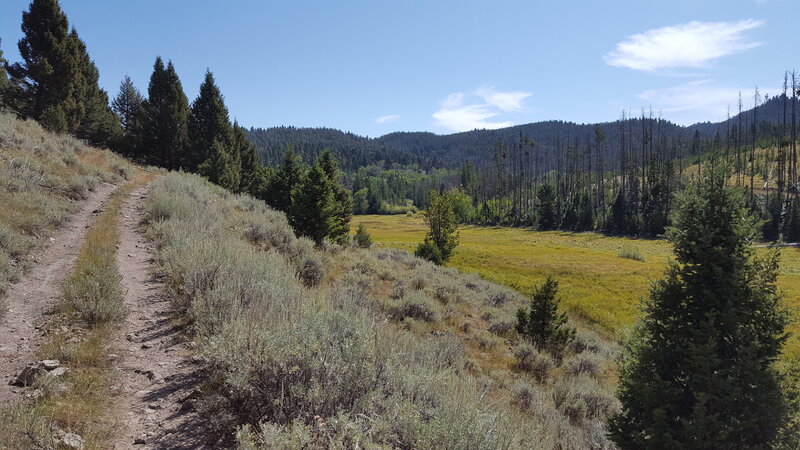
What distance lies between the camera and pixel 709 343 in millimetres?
5852

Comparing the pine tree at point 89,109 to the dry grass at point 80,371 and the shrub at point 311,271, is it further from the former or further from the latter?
the dry grass at point 80,371

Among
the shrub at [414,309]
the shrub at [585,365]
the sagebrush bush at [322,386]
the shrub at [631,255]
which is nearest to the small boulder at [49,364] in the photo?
the sagebrush bush at [322,386]

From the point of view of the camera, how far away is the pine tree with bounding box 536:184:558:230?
303 feet

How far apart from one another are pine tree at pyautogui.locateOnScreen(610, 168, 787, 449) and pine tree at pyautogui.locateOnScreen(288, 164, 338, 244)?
15.2 metres

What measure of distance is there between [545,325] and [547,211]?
3315 inches

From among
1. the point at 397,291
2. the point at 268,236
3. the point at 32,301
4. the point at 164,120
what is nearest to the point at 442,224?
the point at 397,291

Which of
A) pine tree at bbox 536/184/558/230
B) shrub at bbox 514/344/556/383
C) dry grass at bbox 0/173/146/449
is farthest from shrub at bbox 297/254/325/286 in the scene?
pine tree at bbox 536/184/558/230

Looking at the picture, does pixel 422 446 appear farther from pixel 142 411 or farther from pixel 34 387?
pixel 34 387

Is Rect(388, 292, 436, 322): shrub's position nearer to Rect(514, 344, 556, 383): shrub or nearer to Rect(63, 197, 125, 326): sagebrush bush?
Rect(514, 344, 556, 383): shrub

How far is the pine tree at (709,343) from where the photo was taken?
575cm

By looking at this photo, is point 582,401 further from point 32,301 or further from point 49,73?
point 49,73

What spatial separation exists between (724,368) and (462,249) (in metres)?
43.9

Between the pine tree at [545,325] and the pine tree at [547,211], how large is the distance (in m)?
82.2

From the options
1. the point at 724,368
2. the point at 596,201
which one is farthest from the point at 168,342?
the point at 596,201
